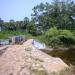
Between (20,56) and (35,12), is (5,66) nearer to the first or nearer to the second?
(20,56)

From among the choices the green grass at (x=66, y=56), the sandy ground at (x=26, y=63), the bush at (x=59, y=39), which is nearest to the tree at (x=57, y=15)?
the bush at (x=59, y=39)

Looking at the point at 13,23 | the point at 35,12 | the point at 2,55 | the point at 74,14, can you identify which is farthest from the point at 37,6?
the point at 2,55

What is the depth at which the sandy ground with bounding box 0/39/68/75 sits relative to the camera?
6.03 meters

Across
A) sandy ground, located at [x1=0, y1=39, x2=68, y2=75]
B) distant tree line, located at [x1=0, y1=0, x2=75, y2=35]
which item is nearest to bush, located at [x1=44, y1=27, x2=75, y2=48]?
distant tree line, located at [x1=0, y1=0, x2=75, y2=35]

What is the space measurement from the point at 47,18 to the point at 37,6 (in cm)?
274

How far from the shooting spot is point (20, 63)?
6.25 meters

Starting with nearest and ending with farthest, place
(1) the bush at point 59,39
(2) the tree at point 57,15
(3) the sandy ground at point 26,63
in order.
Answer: (3) the sandy ground at point 26,63, (1) the bush at point 59,39, (2) the tree at point 57,15

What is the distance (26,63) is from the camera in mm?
6277

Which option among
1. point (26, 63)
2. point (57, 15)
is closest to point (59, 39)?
point (57, 15)

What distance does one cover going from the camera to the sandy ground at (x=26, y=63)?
6.03 m

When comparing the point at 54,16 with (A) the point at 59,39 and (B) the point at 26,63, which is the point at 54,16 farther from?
(B) the point at 26,63

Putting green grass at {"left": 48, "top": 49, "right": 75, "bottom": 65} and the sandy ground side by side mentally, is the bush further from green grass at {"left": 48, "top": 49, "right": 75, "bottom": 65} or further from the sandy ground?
the sandy ground

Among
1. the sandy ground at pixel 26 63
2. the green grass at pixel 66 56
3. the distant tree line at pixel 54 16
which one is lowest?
the green grass at pixel 66 56

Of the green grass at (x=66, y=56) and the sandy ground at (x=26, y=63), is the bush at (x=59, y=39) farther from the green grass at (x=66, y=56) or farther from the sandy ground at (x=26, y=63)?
the sandy ground at (x=26, y=63)
